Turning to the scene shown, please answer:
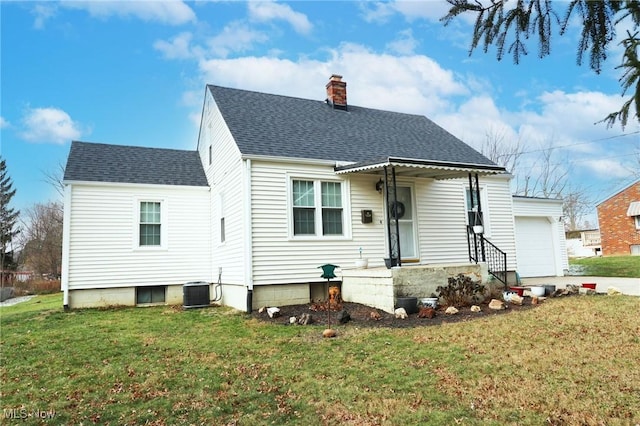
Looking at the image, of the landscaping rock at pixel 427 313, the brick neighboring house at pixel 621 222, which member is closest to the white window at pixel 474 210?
the landscaping rock at pixel 427 313

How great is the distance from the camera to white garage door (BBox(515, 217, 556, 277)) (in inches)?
560

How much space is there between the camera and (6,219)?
29.7m

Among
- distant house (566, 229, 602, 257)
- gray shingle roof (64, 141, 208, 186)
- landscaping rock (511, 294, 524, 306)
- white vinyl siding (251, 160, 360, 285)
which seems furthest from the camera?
distant house (566, 229, 602, 257)

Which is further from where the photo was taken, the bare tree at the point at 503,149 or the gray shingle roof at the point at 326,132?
the bare tree at the point at 503,149

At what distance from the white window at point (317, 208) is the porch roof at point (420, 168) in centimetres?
60

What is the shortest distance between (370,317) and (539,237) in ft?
32.4

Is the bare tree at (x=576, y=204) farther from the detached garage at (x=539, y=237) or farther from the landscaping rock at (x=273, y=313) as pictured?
the landscaping rock at (x=273, y=313)

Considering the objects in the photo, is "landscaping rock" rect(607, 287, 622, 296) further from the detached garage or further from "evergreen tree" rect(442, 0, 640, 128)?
"evergreen tree" rect(442, 0, 640, 128)

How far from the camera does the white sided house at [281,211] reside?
9398 mm

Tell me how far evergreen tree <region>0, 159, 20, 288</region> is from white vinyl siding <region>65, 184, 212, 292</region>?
20404 millimetres

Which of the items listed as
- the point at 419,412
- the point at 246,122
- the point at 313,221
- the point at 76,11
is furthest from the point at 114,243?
the point at 419,412

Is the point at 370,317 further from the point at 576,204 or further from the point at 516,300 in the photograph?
the point at 576,204

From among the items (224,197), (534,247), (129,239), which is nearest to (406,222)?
(224,197)

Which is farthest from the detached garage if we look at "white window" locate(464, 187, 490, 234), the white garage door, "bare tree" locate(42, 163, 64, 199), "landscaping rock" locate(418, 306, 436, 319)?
"bare tree" locate(42, 163, 64, 199)
